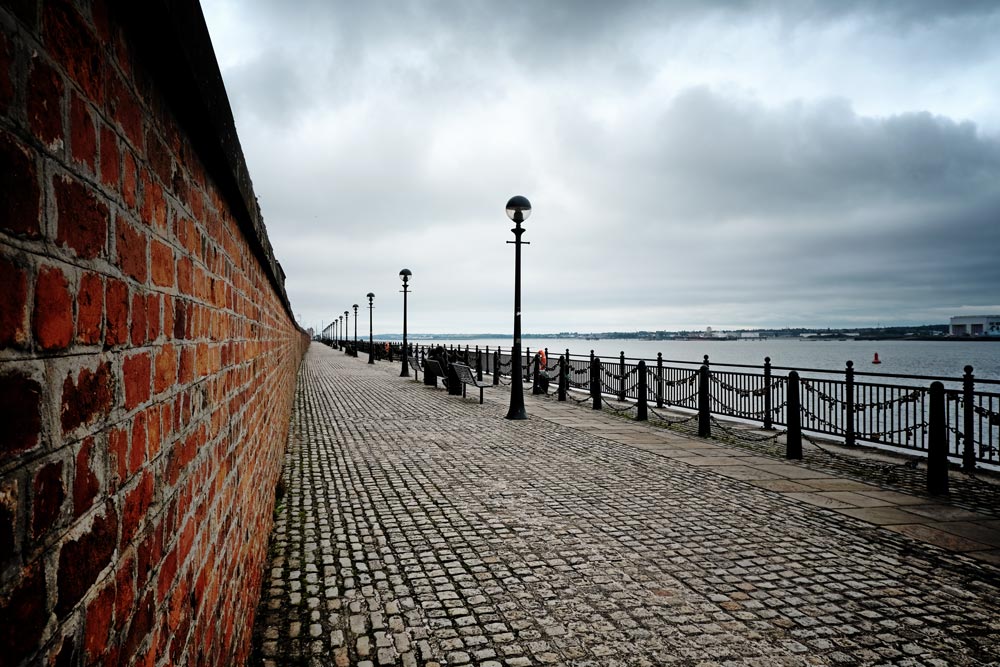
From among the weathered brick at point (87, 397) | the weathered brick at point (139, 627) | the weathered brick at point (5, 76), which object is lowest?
the weathered brick at point (139, 627)

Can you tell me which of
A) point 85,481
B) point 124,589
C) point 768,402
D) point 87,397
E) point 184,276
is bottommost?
point 768,402

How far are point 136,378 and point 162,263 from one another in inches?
13.6

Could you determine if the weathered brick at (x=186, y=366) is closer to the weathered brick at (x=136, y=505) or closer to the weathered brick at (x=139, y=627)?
the weathered brick at (x=136, y=505)

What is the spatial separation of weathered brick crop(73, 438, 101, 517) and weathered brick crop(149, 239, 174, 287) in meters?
0.51

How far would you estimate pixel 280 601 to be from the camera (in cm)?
377

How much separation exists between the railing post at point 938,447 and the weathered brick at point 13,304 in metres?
7.78

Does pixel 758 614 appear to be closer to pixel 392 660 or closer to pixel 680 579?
pixel 680 579

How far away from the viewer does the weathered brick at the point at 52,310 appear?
78 centimetres

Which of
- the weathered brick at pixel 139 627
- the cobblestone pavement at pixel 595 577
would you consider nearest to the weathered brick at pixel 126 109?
the weathered brick at pixel 139 627

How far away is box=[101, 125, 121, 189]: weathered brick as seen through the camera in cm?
103

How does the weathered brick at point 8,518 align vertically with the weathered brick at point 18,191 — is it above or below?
below

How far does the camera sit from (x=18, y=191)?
72 cm

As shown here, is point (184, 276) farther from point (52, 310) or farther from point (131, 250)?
point (52, 310)

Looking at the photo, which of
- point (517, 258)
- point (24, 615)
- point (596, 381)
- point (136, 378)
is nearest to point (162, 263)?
point (136, 378)
